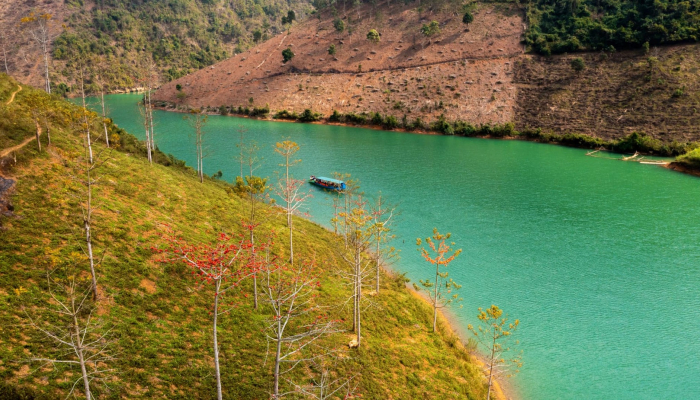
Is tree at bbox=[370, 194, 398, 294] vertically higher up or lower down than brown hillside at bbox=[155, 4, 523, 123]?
lower down

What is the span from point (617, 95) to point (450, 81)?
4066 centimetres

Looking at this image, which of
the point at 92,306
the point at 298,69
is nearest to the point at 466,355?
the point at 92,306

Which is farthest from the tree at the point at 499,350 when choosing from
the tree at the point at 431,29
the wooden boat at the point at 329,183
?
the tree at the point at 431,29

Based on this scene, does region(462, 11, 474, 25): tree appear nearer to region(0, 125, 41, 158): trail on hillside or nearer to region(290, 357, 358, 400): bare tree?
region(0, 125, 41, 158): trail on hillside

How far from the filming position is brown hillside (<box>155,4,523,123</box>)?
108438 mm

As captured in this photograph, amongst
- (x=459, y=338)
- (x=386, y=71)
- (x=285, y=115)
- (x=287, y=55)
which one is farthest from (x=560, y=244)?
(x=287, y=55)

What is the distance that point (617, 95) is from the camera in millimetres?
91250

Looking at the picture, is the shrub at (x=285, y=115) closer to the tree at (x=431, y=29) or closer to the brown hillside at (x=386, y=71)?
the brown hillside at (x=386, y=71)

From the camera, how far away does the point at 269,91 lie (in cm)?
12912

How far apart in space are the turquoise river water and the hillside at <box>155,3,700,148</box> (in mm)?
16573

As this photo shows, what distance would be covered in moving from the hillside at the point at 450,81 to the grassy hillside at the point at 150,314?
263 feet

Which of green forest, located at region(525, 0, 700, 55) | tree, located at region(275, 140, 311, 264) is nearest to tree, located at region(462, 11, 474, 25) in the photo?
green forest, located at region(525, 0, 700, 55)

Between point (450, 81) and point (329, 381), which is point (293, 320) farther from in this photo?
point (450, 81)

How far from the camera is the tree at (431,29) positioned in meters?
121
